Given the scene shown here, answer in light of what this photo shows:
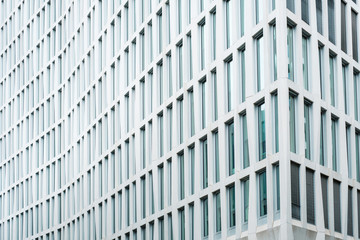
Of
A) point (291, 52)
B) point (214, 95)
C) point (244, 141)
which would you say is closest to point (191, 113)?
point (214, 95)

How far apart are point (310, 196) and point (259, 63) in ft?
21.0

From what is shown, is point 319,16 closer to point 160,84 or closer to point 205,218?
point 205,218

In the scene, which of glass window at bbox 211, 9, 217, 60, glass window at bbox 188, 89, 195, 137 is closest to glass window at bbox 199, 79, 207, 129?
glass window at bbox 188, 89, 195, 137

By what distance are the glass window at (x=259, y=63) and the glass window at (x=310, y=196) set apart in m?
4.34

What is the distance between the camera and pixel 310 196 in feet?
138

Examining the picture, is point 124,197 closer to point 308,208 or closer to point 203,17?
point 203,17

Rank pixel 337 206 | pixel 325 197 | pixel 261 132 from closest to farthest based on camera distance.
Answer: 1. pixel 261 132
2. pixel 325 197
3. pixel 337 206

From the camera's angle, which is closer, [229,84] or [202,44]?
[229,84]

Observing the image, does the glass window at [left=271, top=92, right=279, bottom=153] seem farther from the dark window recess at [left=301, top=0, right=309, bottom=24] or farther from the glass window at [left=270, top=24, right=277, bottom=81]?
the dark window recess at [left=301, top=0, right=309, bottom=24]

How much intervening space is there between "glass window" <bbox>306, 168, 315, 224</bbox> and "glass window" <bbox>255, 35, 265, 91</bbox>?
14.2 feet

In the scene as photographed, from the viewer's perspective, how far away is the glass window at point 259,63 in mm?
43162

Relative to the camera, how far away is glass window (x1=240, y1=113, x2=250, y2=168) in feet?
143

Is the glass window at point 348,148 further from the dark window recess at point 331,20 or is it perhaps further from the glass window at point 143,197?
the glass window at point 143,197

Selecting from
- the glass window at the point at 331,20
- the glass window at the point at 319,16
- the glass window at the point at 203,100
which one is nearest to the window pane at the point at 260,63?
the glass window at the point at 319,16
